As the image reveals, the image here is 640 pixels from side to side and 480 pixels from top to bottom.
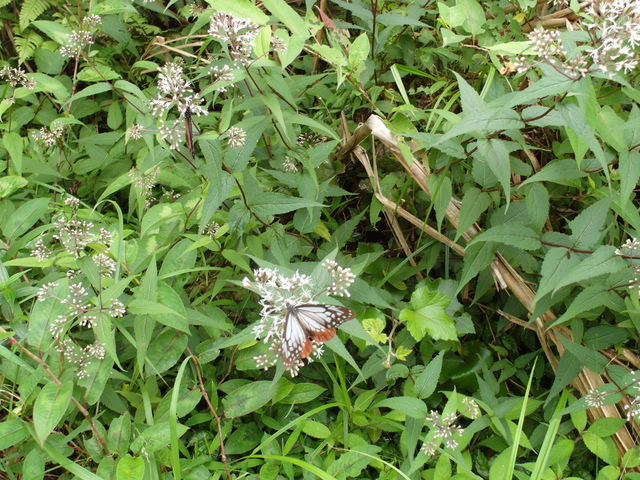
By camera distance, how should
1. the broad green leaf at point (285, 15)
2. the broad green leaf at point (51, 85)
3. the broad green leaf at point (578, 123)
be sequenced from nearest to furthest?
the broad green leaf at point (578, 123), the broad green leaf at point (285, 15), the broad green leaf at point (51, 85)

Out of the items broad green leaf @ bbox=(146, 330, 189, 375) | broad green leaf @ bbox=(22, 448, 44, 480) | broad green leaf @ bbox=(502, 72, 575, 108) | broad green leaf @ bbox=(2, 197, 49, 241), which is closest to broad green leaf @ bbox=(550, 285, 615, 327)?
broad green leaf @ bbox=(502, 72, 575, 108)

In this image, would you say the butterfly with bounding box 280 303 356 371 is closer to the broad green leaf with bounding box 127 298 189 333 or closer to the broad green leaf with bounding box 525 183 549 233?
the broad green leaf with bounding box 127 298 189 333

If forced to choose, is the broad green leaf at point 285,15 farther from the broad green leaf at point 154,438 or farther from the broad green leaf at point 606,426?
the broad green leaf at point 606,426

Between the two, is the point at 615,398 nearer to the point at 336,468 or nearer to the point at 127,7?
the point at 336,468

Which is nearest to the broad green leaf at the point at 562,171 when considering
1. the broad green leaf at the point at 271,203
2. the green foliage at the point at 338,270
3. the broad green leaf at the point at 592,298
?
the green foliage at the point at 338,270

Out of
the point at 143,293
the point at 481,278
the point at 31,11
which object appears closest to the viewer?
the point at 143,293

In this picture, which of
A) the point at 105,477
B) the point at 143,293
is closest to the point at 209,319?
the point at 143,293
